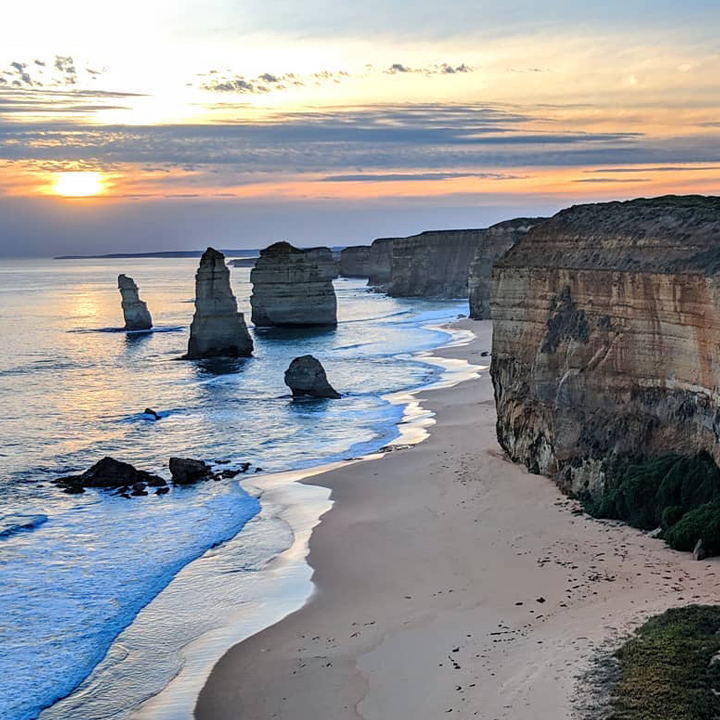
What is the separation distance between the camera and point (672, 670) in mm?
11367

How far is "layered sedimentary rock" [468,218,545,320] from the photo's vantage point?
8794cm

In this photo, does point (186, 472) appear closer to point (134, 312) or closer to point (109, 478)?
point (109, 478)

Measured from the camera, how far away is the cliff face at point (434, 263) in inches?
5138

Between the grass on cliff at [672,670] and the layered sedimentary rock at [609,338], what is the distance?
20.6 feet

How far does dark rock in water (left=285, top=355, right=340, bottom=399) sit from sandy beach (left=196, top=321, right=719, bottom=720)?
1994 cm

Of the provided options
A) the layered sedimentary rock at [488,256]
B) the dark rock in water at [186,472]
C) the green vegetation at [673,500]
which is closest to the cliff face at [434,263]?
the layered sedimentary rock at [488,256]

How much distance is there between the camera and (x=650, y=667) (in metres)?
11.6

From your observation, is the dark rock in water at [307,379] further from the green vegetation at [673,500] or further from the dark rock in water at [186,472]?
the green vegetation at [673,500]

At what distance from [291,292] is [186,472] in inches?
2158

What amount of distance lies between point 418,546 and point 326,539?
258 cm

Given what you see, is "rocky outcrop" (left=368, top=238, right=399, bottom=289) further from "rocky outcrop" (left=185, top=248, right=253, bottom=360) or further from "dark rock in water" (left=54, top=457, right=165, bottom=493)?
"dark rock in water" (left=54, top=457, right=165, bottom=493)

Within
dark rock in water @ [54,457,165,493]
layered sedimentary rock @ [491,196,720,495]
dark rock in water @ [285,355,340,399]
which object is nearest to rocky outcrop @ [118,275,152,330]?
dark rock in water @ [285,355,340,399]

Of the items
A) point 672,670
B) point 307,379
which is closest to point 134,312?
point 307,379

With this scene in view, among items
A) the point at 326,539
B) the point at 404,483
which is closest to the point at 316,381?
the point at 404,483
